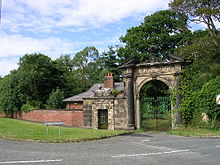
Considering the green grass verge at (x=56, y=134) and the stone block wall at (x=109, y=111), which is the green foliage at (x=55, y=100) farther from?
the green grass verge at (x=56, y=134)

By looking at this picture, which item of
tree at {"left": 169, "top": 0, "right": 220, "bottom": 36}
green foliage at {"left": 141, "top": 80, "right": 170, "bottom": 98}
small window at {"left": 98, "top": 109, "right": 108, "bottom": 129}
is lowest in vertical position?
small window at {"left": 98, "top": 109, "right": 108, "bottom": 129}

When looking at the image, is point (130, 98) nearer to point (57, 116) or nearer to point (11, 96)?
point (57, 116)

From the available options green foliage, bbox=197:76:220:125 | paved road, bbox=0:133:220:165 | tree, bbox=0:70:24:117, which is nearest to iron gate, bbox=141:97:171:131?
green foliage, bbox=197:76:220:125

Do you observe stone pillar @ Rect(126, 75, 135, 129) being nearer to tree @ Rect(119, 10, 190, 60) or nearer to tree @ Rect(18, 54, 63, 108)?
tree @ Rect(119, 10, 190, 60)

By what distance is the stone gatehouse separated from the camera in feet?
58.2

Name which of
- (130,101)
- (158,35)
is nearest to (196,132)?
(130,101)

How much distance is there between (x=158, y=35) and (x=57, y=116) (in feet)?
58.6

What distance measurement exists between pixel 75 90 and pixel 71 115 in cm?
2414

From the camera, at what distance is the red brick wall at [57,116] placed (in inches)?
931

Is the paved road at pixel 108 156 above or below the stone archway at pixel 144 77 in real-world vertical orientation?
below

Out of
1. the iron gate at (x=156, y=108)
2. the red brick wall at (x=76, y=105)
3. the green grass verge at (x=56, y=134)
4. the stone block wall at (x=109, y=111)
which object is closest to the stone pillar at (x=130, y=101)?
the stone block wall at (x=109, y=111)

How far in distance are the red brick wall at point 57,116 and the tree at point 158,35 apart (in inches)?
556

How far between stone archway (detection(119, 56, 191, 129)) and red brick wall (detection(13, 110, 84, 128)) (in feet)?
20.5

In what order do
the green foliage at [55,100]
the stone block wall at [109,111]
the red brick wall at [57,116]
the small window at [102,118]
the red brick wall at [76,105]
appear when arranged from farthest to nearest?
the green foliage at [55,100], the red brick wall at [76,105], the red brick wall at [57,116], the small window at [102,118], the stone block wall at [109,111]
